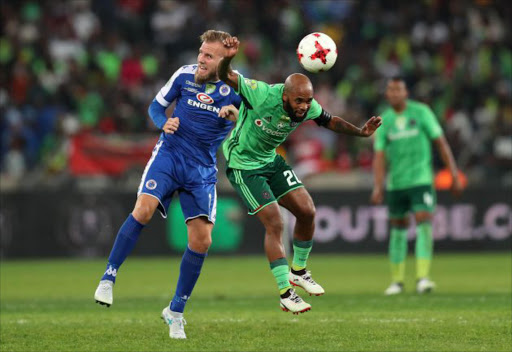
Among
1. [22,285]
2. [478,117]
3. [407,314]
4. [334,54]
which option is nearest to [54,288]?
[22,285]

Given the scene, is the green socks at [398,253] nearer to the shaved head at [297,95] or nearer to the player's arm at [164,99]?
the shaved head at [297,95]

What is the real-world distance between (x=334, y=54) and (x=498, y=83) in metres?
14.6

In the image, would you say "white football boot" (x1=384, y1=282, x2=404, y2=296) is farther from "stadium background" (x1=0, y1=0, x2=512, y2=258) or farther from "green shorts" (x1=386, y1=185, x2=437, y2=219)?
A: "stadium background" (x1=0, y1=0, x2=512, y2=258)

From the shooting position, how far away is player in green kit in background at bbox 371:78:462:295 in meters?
12.5

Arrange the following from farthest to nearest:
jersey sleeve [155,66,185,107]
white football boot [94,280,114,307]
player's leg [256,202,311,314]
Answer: jersey sleeve [155,66,185,107] < player's leg [256,202,311,314] < white football boot [94,280,114,307]

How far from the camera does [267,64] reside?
75.8 ft

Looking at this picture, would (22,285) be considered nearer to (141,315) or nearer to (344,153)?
(141,315)

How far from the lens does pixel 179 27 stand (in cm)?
2358

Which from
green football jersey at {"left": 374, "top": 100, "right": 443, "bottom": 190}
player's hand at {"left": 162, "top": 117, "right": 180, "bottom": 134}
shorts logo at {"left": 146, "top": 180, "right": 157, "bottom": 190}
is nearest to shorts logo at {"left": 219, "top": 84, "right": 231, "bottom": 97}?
player's hand at {"left": 162, "top": 117, "right": 180, "bottom": 134}

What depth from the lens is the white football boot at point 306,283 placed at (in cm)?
876

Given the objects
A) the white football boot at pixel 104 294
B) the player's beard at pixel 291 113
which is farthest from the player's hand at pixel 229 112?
the white football boot at pixel 104 294

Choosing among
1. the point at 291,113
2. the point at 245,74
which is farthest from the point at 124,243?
the point at 245,74

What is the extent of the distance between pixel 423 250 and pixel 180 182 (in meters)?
4.99

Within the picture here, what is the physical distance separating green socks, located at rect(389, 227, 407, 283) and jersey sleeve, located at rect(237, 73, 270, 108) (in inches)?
190
